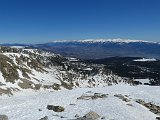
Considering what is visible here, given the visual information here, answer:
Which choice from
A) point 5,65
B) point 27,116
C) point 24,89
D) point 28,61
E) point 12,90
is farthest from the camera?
point 28,61

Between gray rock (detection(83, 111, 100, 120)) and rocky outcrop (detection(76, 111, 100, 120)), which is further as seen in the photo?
gray rock (detection(83, 111, 100, 120))

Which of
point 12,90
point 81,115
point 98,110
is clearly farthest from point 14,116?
point 12,90

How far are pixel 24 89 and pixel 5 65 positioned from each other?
2186 cm

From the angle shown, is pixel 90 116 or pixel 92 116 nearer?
pixel 90 116

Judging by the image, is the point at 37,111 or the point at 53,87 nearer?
→ the point at 37,111

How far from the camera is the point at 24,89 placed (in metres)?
92.3

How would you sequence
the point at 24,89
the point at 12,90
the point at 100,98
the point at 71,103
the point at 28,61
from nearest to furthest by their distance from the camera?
the point at 71,103, the point at 100,98, the point at 12,90, the point at 24,89, the point at 28,61

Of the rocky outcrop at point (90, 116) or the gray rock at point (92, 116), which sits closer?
the rocky outcrop at point (90, 116)

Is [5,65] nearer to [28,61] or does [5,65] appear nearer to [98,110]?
[28,61]

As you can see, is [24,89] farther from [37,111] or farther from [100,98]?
[37,111]

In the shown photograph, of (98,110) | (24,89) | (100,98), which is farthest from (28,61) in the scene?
(98,110)

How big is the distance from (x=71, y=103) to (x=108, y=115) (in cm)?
959

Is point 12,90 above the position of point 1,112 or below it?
below

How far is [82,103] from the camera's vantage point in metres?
41.4
